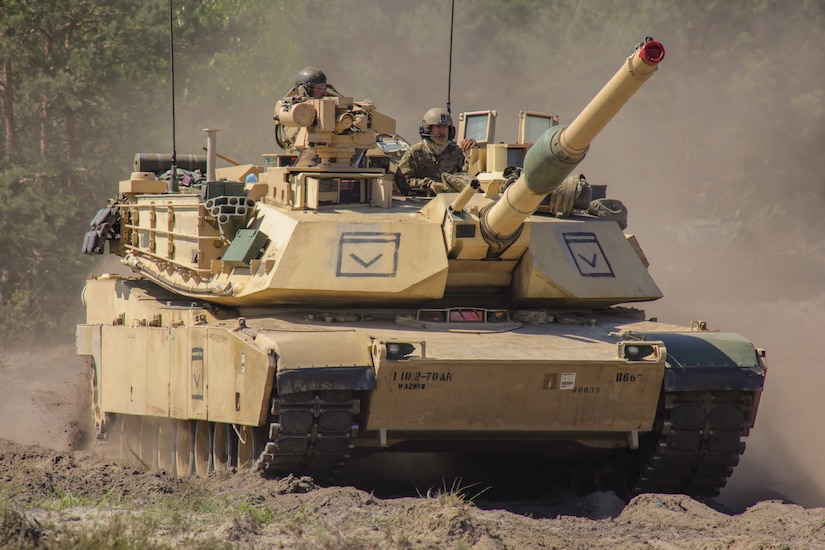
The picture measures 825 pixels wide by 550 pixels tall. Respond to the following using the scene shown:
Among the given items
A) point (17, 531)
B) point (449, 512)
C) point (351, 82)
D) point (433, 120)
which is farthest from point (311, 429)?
point (351, 82)

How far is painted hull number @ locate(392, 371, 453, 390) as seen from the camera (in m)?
10.5

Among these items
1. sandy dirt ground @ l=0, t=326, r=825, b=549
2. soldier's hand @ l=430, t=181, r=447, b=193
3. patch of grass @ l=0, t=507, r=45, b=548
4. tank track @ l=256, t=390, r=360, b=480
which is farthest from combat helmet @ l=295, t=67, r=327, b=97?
patch of grass @ l=0, t=507, r=45, b=548

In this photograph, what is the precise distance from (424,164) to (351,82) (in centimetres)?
2611

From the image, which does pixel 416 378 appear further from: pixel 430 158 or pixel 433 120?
pixel 433 120

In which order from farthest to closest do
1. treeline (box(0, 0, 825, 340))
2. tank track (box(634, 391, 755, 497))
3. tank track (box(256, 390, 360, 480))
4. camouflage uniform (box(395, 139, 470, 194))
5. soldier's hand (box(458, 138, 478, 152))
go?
treeline (box(0, 0, 825, 340))
soldier's hand (box(458, 138, 478, 152))
camouflage uniform (box(395, 139, 470, 194))
tank track (box(634, 391, 755, 497))
tank track (box(256, 390, 360, 480))

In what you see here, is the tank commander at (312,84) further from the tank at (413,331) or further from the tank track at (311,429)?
the tank track at (311,429)

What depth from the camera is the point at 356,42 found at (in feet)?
133

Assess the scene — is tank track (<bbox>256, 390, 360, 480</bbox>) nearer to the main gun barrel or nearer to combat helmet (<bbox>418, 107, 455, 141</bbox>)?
the main gun barrel

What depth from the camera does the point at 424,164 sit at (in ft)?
47.0

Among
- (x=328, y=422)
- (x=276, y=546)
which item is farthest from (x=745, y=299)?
(x=276, y=546)

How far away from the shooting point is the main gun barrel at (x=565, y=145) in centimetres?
938

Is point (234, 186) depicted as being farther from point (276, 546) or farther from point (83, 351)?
point (276, 546)

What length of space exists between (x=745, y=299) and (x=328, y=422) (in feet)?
70.8

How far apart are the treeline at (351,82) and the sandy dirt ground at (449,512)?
49.3 feet
